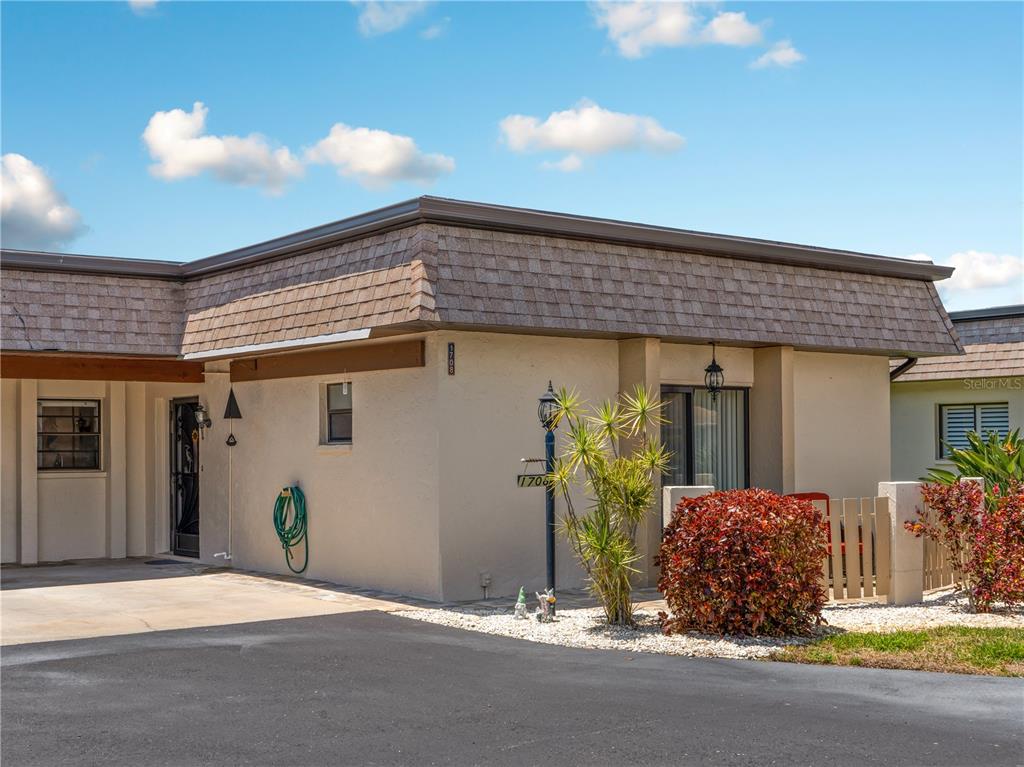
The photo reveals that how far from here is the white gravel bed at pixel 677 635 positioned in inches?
366

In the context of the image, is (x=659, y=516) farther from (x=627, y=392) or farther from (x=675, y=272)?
(x=675, y=272)

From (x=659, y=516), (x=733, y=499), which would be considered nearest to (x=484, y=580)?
(x=659, y=516)

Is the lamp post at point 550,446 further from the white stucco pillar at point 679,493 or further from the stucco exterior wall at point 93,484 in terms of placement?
the stucco exterior wall at point 93,484

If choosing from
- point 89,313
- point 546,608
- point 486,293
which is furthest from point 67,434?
point 546,608

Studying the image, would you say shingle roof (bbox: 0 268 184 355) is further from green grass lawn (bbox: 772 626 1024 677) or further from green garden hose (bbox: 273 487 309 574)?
green grass lawn (bbox: 772 626 1024 677)

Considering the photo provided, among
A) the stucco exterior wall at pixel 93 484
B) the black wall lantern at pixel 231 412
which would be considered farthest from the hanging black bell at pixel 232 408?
the stucco exterior wall at pixel 93 484

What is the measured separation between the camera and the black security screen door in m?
16.3

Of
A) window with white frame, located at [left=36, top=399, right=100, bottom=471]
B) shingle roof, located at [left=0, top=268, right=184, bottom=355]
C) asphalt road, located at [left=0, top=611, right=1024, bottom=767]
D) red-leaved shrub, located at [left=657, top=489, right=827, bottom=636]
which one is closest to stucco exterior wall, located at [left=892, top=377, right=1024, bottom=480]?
red-leaved shrub, located at [left=657, top=489, right=827, bottom=636]

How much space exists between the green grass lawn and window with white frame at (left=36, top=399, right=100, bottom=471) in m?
11.1

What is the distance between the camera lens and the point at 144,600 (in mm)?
12062

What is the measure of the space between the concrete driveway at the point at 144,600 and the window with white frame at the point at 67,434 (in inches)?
67.1

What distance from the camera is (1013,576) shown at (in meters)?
10.8

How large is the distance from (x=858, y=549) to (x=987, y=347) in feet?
31.6

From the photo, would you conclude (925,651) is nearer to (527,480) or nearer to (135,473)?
(527,480)
